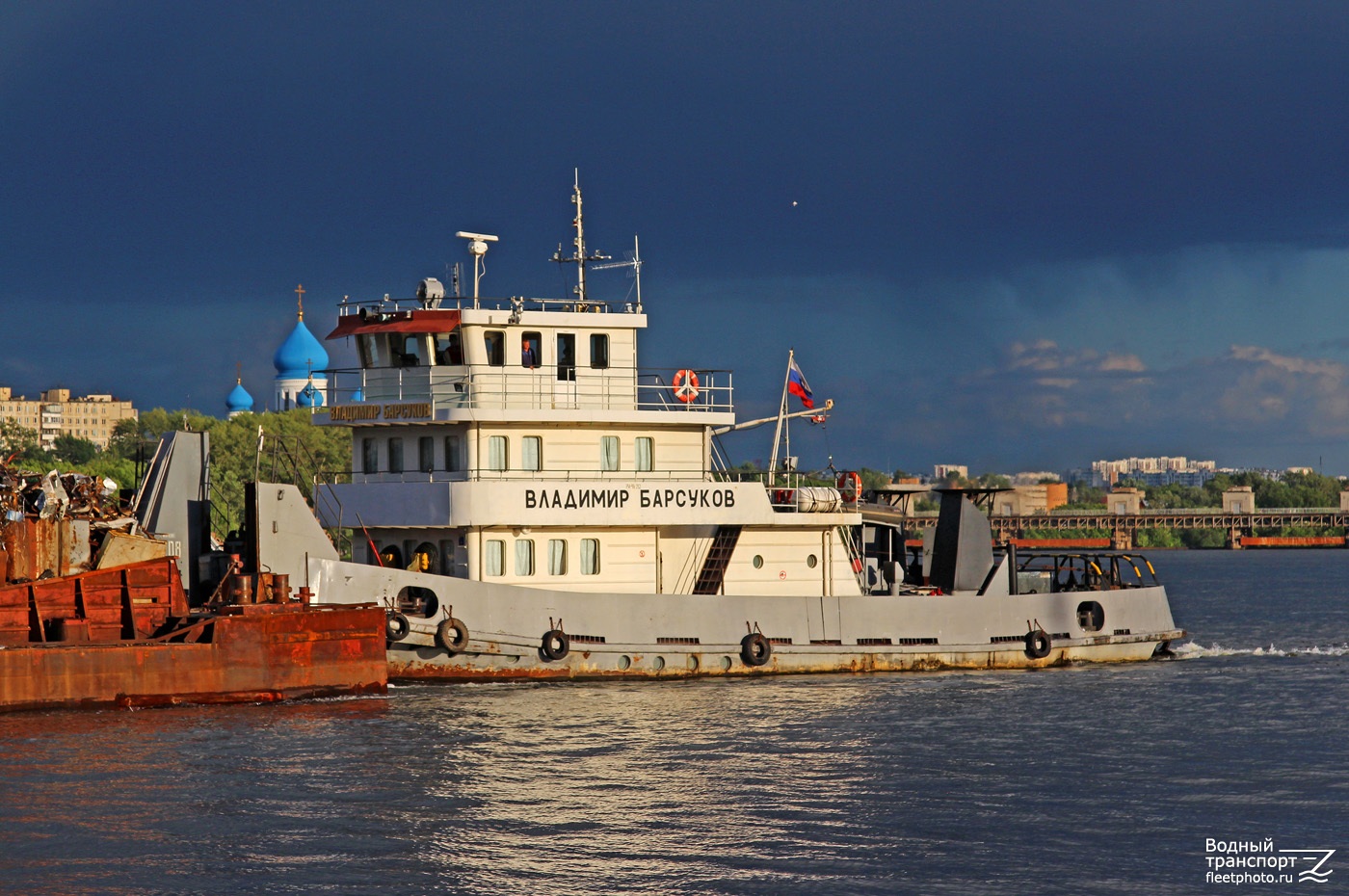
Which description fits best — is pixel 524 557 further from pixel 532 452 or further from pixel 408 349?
pixel 408 349

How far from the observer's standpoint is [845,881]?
54.7 feet

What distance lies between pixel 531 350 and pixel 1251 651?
19.6m

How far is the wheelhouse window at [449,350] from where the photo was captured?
2947cm

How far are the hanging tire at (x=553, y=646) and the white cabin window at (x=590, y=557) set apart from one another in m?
1.73

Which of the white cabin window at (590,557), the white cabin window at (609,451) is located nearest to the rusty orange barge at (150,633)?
the white cabin window at (590,557)

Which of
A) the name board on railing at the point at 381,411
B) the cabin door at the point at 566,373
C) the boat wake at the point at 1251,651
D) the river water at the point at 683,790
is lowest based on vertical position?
the river water at the point at 683,790

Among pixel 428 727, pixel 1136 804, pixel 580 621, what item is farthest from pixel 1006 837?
pixel 580 621

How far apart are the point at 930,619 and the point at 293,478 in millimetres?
11970

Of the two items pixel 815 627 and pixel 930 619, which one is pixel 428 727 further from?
pixel 930 619

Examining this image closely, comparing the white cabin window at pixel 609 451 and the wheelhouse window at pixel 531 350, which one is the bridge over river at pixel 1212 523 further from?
the wheelhouse window at pixel 531 350

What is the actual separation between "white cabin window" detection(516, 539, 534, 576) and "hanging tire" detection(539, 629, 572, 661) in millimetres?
1467

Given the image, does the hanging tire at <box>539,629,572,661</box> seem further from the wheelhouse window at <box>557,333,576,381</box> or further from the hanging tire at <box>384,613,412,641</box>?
the wheelhouse window at <box>557,333,576,381</box>

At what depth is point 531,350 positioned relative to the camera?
2970 cm

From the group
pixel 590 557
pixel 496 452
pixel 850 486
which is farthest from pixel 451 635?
pixel 850 486
